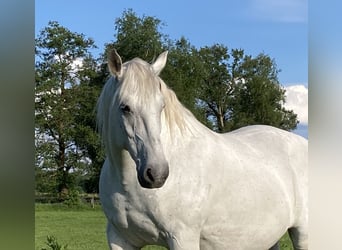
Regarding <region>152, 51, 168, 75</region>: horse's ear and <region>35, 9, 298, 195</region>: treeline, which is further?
<region>35, 9, 298, 195</region>: treeline

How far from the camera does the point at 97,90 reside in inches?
513

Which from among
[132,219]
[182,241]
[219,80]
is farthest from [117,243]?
[219,80]

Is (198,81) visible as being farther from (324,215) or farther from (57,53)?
(324,215)

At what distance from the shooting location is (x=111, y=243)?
236 cm

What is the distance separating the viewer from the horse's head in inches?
74.5

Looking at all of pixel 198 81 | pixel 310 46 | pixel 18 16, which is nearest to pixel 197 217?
pixel 310 46

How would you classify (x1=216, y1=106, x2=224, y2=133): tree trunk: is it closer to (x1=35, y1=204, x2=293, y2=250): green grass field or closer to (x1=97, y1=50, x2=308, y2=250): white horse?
(x1=35, y1=204, x2=293, y2=250): green grass field

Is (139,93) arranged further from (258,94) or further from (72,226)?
(258,94)

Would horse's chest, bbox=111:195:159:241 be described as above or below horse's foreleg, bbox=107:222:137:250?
above

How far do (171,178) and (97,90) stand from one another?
11038mm

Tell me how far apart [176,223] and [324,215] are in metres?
0.64

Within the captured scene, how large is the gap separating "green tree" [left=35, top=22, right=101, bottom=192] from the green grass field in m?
1.02

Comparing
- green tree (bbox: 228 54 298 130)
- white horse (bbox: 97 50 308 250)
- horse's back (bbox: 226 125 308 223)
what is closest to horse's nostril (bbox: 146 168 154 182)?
white horse (bbox: 97 50 308 250)

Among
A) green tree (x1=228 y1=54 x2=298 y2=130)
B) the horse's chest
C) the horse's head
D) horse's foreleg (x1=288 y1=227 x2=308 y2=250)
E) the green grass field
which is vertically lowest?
the green grass field
